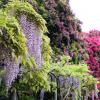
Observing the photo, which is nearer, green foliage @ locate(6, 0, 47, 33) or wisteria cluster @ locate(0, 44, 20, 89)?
wisteria cluster @ locate(0, 44, 20, 89)

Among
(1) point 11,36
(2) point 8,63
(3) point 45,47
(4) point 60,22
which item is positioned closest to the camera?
(1) point 11,36

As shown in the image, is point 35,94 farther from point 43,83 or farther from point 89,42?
point 89,42

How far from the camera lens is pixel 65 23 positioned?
2016cm

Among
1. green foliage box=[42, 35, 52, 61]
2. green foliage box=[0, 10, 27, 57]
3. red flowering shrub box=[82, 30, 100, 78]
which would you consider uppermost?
red flowering shrub box=[82, 30, 100, 78]

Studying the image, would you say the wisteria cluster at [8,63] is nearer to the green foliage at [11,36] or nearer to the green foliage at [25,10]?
the green foliage at [11,36]

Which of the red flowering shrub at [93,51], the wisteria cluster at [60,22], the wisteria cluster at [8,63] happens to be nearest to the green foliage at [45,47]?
the wisteria cluster at [8,63]

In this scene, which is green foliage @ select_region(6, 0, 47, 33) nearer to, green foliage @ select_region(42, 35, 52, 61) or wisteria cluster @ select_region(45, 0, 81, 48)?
green foliage @ select_region(42, 35, 52, 61)

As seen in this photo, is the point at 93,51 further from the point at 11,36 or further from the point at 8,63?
the point at 11,36

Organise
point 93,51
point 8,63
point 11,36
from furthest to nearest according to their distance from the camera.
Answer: point 93,51 → point 8,63 → point 11,36

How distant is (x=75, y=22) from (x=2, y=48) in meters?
14.1

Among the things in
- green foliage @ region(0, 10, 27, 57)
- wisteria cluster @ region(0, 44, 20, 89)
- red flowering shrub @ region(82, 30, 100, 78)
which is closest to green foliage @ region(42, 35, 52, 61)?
wisteria cluster @ region(0, 44, 20, 89)

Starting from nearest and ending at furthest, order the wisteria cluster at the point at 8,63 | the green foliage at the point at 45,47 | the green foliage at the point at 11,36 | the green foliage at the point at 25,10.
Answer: the green foliage at the point at 11,36 < the wisteria cluster at the point at 8,63 < the green foliage at the point at 25,10 < the green foliage at the point at 45,47

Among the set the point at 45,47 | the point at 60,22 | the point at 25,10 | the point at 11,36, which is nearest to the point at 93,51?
the point at 60,22

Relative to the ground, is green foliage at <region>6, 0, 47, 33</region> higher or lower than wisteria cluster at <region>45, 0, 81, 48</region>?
lower
